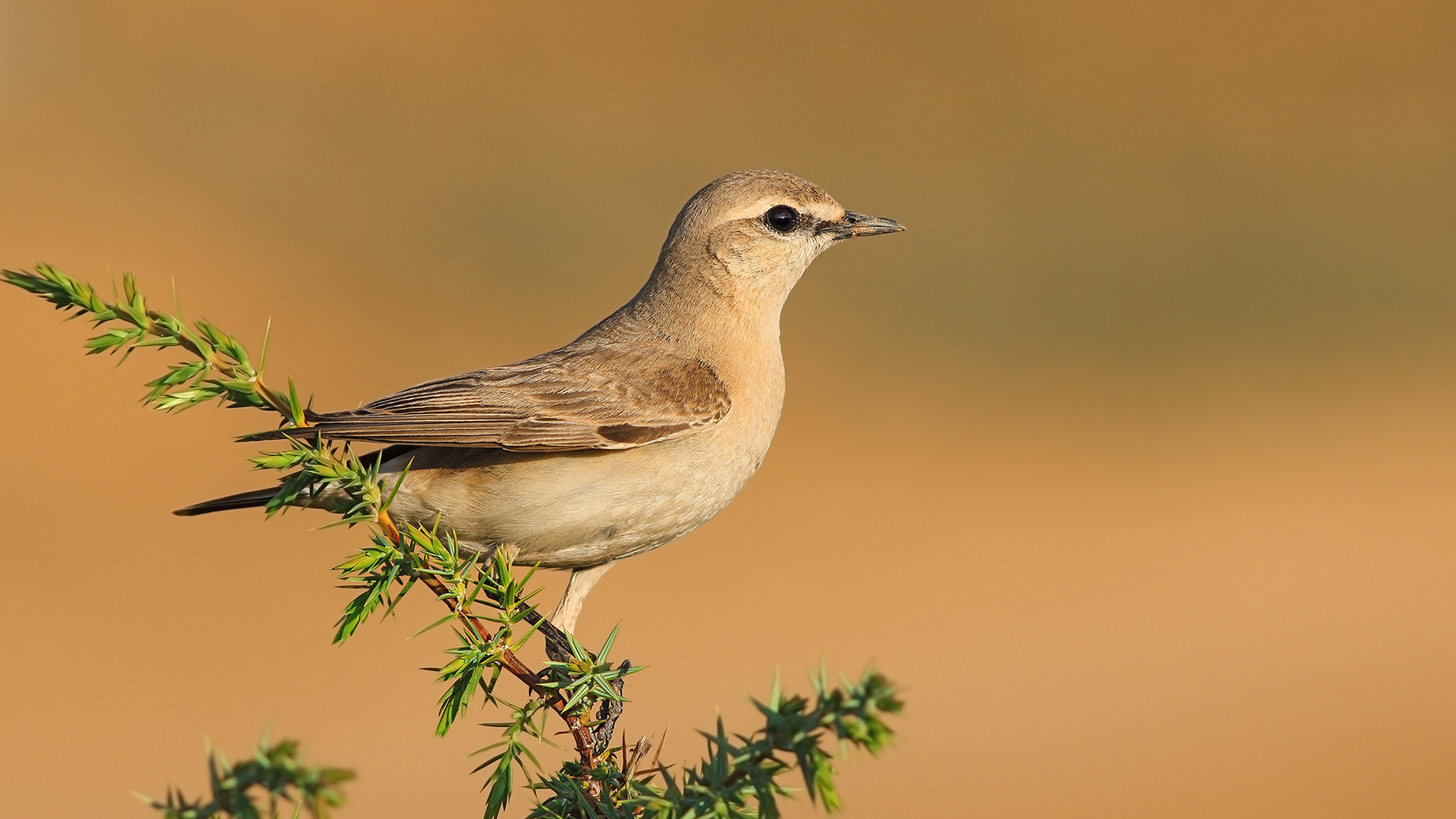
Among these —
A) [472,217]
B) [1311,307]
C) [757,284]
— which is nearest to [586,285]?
[472,217]

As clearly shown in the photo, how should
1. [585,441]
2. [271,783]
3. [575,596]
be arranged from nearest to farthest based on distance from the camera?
1. [271,783]
2. [585,441]
3. [575,596]

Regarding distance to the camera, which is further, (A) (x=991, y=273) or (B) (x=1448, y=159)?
(B) (x=1448, y=159)

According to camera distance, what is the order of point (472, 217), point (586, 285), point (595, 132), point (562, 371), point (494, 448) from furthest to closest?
point (595, 132)
point (472, 217)
point (586, 285)
point (562, 371)
point (494, 448)

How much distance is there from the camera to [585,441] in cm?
514

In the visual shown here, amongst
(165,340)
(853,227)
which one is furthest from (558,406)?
(165,340)

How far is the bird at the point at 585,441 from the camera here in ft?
16.4

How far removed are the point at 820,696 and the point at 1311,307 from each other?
110 feet

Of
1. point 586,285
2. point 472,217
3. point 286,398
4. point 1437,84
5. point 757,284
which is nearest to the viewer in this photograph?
point 286,398

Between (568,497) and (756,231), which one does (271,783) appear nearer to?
(568,497)

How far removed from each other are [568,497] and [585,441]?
0.26 metres

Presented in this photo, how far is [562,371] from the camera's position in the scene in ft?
18.3

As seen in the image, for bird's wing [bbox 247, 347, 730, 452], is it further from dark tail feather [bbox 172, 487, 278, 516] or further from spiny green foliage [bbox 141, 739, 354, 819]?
spiny green foliage [bbox 141, 739, 354, 819]

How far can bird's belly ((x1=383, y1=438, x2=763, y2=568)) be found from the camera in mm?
4996

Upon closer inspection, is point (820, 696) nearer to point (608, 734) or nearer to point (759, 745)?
point (759, 745)
